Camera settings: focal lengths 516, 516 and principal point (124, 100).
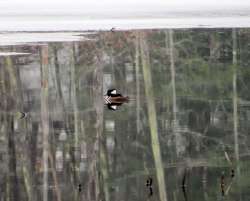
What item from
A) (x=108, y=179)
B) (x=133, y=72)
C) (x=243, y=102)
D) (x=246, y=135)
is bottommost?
(x=108, y=179)

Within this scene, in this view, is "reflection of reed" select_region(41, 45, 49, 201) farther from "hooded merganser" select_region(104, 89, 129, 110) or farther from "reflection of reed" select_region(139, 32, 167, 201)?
"reflection of reed" select_region(139, 32, 167, 201)

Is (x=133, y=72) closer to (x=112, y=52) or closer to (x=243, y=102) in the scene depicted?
(x=112, y=52)

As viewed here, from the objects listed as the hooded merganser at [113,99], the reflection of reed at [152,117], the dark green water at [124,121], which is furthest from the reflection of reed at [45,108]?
the reflection of reed at [152,117]

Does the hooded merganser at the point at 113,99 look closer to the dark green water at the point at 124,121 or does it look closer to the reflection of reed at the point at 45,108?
the dark green water at the point at 124,121

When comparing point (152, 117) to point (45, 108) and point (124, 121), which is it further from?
point (45, 108)

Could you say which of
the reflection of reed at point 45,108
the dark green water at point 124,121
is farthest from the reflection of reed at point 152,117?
the reflection of reed at point 45,108

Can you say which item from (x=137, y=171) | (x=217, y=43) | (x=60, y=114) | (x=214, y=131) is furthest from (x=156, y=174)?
(x=217, y=43)

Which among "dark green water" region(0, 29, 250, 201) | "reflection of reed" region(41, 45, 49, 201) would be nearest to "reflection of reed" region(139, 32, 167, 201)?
"dark green water" region(0, 29, 250, 201)
